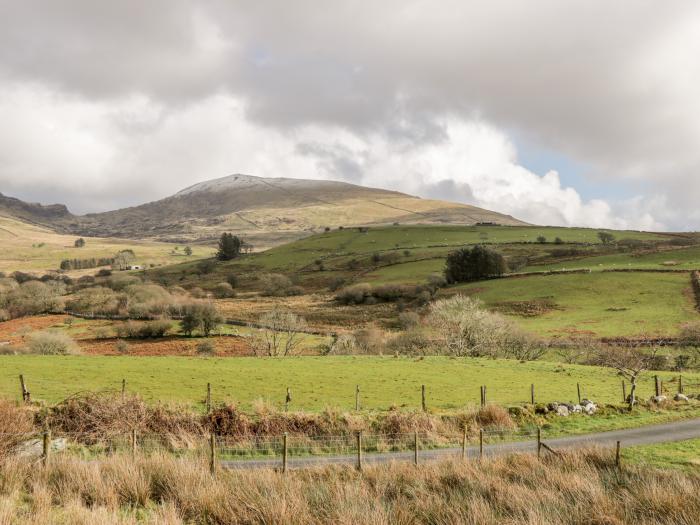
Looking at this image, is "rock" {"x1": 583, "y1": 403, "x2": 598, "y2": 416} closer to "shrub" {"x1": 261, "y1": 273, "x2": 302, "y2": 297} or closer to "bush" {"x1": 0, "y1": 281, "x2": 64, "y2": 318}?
"bush" {"x1": 0, "y1": 281, "x2": 64, "y2": 318}

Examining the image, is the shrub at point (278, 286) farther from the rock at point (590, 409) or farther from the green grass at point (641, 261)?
the rock at point (590, 409)

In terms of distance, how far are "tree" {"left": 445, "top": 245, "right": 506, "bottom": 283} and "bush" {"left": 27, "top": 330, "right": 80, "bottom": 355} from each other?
288 feet

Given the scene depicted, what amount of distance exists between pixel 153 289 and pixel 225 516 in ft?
342

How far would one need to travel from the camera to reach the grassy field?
113ft

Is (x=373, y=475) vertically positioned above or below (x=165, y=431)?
above

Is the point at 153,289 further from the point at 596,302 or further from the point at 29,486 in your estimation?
the point at 29,486

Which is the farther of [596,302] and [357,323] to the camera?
[357,323]

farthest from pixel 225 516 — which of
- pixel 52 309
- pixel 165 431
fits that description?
pixel 52 309

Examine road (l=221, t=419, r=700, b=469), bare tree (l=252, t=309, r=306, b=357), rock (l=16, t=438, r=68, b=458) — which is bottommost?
bare tree (l=252, t=309, r=306, b=357)

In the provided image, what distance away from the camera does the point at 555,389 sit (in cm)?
4069

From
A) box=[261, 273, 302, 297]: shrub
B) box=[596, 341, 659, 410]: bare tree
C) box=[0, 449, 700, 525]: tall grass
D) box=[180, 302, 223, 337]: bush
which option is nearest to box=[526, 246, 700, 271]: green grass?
box=[596, 341, 659, 410]: bare tree

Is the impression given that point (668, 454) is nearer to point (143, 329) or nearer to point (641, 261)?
point (143, 329)

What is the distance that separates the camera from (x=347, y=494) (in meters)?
11.3

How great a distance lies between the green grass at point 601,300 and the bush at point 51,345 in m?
66.8
